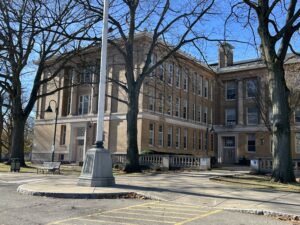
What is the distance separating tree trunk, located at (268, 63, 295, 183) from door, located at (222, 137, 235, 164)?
34952 mm

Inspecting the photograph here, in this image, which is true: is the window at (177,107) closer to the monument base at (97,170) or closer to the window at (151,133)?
the window at (151,133)

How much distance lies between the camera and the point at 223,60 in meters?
57.5

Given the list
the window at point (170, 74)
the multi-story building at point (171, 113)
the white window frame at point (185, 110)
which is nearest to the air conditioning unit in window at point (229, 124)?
the multi-story building at point (171, 113)

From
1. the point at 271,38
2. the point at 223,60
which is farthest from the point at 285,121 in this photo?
the point at 223,60

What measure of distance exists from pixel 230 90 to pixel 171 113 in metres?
15.3

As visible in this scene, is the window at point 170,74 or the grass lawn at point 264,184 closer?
the grass lawn at point 264,184

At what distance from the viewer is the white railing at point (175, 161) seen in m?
30.2

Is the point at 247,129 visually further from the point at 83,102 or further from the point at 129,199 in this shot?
the point at 129,199

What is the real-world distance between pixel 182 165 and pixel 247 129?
24.5 metres

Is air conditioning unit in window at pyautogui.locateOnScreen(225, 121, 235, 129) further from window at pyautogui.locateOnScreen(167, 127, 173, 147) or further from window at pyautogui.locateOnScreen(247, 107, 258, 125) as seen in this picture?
window at pyautogui.locateOnScreen(167, 127, 173, 147)

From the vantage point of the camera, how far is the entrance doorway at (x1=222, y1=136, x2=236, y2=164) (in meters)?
53.2

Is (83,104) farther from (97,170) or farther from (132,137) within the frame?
(97,170)

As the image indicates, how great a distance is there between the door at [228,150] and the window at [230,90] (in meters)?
6.40

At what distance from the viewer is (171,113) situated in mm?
44688
